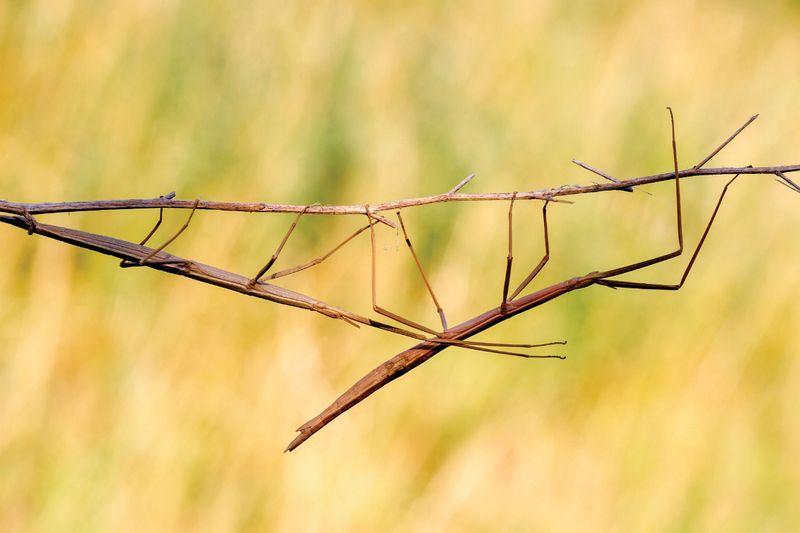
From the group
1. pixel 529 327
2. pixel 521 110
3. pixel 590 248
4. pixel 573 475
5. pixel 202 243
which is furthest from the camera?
pixel 521 110

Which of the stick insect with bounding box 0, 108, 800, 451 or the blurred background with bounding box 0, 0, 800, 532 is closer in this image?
the stick insect with bounding box 0, 108, 800, 451

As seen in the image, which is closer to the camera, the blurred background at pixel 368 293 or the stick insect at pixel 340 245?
the stick insect at pixel 340 245

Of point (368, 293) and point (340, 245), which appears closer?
point (340, 245)

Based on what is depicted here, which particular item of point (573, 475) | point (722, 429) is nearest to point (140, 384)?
point (573, 475)

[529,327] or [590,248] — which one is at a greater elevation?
[590,248]

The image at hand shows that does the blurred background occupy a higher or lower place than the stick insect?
higher

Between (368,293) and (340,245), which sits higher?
(368,293)

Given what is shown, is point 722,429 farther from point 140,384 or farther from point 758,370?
point 140,384

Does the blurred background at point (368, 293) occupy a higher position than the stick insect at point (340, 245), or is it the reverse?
the blurred background at point (368, 293)
